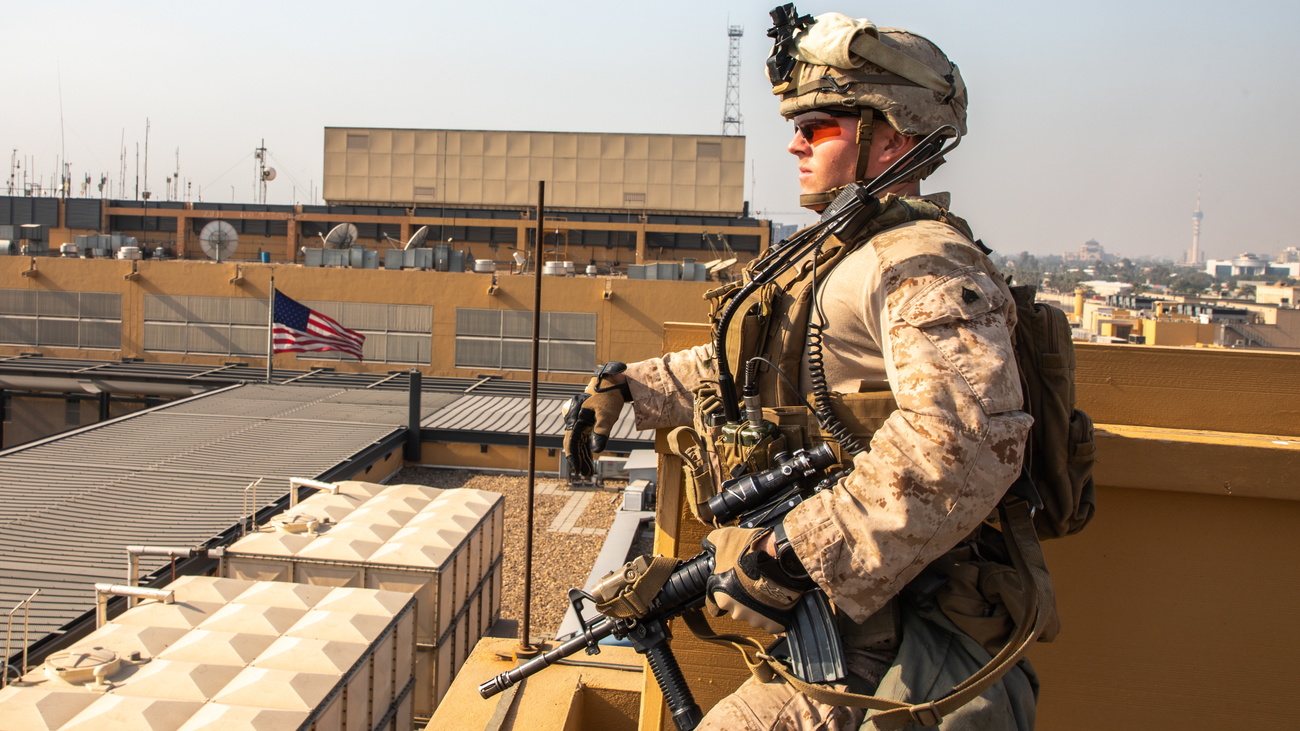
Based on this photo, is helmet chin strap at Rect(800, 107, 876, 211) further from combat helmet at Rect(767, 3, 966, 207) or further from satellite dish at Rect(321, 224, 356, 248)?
satellite dish at Rect(321, 224, 356, 248)

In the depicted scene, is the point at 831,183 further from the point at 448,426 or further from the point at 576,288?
the point at 576,288

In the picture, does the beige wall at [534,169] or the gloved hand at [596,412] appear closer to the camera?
the gloved hand at [596,412]

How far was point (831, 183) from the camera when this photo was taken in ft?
9.02

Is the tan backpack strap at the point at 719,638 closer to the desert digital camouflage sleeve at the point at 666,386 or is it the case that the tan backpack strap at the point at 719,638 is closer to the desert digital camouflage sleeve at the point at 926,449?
the desert digital camouflage sleeve at the point at 926,449

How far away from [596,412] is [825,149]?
1158mm

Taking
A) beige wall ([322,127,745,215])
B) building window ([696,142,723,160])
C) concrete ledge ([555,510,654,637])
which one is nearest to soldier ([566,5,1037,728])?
concrete ledge ([555,510,654,637])

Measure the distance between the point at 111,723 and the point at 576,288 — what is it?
22791 millimetres

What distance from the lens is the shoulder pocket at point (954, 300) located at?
214 cm

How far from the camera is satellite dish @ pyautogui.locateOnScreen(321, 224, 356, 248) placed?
31.3 metres

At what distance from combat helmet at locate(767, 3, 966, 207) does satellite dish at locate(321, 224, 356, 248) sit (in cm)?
3055

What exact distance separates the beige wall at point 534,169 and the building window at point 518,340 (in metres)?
13.8

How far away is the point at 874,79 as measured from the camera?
2.59m

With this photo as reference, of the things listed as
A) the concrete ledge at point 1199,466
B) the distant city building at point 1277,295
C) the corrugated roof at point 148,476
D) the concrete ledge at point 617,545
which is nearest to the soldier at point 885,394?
the concrete ledge at point 1199,466

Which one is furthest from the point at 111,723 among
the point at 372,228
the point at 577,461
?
the point at 372,228
